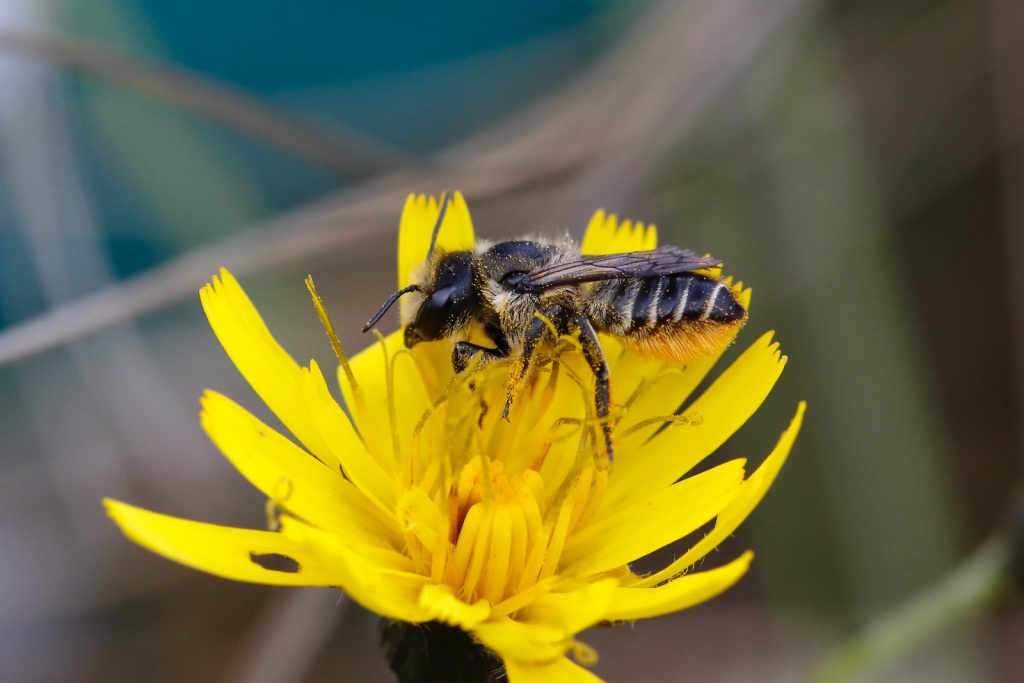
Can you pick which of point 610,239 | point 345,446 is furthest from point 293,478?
point 610,239

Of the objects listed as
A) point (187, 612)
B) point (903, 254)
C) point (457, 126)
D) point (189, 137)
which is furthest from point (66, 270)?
point (903, 254)

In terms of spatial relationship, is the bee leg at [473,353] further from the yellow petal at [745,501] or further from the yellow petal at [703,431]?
the yellow petal at [745,501]

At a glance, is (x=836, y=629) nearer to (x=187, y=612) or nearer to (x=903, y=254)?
(x=903, y=254)

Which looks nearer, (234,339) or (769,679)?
(234,339)

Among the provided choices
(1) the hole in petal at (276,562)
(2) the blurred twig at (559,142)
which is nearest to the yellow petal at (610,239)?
(2) the blurred twig at (559,142)

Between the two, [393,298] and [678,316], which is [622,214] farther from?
[393,298]

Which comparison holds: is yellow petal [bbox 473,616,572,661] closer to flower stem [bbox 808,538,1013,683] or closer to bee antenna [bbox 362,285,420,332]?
bee antenna [bbox 362,285,420,332]

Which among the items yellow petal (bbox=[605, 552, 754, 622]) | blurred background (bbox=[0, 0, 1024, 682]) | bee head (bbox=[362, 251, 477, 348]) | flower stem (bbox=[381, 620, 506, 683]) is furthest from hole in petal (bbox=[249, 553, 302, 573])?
yellow petal (bbox=[605, 552, 754, 622])
